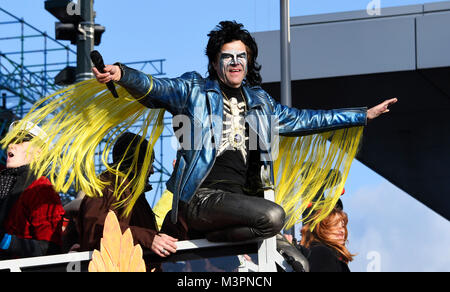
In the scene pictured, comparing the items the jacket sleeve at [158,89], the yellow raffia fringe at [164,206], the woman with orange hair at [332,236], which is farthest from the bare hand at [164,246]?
the yellow raffia fringe at [164,206]

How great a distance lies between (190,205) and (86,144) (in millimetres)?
695

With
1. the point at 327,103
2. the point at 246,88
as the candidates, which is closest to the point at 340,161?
the point at 246,88

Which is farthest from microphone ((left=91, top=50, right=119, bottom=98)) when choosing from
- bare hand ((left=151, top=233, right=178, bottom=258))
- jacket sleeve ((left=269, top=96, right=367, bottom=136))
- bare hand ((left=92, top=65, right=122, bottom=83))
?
jacket sleeve ((left=269, top=96, right=367, bottom=136))

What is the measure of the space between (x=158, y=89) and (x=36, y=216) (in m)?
1.15

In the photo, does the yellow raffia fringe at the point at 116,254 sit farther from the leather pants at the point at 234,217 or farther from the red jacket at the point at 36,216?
the red jacket at the point at 36,216

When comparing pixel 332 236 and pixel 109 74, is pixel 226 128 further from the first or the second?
pixel 332 236

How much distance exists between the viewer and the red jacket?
4848 millimetres

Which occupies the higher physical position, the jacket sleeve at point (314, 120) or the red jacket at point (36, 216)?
the jacket sleeve at point (314, 120)

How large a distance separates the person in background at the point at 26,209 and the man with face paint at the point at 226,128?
844 millimetres

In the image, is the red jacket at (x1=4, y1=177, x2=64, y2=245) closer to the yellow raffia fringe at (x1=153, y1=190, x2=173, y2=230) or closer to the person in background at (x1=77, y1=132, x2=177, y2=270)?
the person in background at (x1=77, y1=132, x2=177, y2=270)

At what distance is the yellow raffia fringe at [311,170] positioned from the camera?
4.84 m

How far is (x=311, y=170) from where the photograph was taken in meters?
4.91

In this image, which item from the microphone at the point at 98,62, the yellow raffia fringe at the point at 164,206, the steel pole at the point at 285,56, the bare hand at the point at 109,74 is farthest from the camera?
the steel pole at the point at 285,56

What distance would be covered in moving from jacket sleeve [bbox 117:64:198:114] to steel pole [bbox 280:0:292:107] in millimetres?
3534
